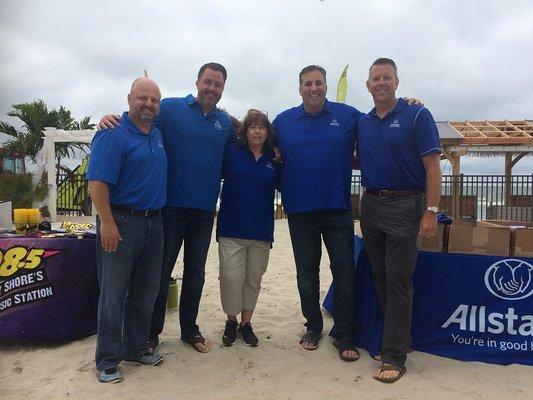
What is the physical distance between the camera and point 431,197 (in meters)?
2.66

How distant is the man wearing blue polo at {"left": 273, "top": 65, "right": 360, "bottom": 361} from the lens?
302cm

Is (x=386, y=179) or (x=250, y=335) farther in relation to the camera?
(x=250, y=335)

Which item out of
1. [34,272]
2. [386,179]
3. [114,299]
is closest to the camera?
[114,299]

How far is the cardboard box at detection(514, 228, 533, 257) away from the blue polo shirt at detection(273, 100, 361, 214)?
1174 mm

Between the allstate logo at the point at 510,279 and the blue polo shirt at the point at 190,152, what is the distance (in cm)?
204

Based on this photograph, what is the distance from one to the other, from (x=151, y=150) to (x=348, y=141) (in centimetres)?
140

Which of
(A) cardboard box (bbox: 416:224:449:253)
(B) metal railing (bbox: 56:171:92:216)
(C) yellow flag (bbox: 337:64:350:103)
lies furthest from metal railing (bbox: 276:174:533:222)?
(A) cardboard box (bbox: 416:224:449:253)

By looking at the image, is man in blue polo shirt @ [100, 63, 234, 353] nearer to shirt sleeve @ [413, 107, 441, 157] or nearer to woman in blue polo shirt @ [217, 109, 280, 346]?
woman in blue polo shirt @ [217, 109, 280, 346]

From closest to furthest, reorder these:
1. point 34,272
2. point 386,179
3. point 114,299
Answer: point 114,299 → point 386,179 → point 34,272

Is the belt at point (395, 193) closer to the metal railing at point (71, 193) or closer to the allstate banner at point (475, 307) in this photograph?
the allstate banner at point (475, 307)

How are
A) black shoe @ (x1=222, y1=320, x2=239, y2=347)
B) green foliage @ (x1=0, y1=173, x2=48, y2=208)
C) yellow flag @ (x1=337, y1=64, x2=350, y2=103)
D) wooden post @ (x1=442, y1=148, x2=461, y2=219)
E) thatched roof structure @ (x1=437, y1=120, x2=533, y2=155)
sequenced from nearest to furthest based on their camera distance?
1. black shoe @ (x1=222, y1=320, x2=239, y2=347)
2. green foliage @ (x1=0, y1=173, x2=48, y2=208)
3. thatched roof structure @ (x1=437, y1=120, x2=533, y2=155)
4. wooden post @ (x1=442, y1=148, x2=461, y2=219)
5. yellow flag @ (x1=337, y1=64, x2=350, y2=103)

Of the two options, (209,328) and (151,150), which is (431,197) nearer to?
(151,150)

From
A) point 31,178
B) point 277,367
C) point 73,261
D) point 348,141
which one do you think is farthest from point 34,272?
point 31,178

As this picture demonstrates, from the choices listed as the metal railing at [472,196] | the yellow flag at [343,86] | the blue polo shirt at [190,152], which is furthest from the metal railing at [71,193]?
the blue polo shirt at [190,152]
